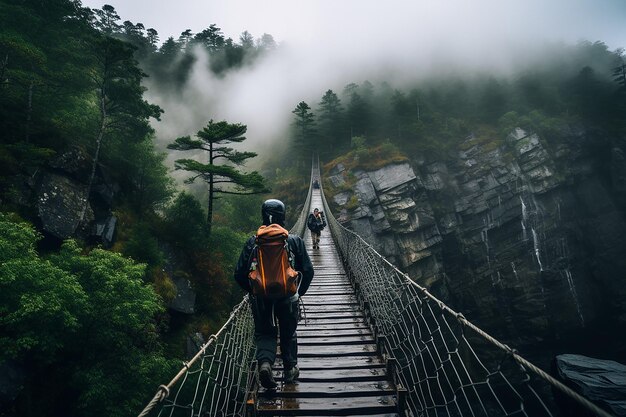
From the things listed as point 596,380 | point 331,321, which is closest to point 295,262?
point 331,321

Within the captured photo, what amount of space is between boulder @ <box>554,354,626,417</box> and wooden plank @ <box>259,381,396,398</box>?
3.92m

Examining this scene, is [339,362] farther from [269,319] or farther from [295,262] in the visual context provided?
[295,262]

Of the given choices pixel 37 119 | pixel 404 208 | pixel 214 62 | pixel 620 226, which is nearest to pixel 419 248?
pixel 404 208

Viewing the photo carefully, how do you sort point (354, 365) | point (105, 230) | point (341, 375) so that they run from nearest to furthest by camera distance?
point (341, 375) < point (354, 365) < point (105, 230)

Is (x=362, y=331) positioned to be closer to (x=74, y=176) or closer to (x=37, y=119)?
(x=74, y=176)

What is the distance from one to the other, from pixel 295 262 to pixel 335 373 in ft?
4.32

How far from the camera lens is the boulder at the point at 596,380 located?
5530 millimetres

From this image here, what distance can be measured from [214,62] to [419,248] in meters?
54.0

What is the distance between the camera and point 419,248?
2241 cm

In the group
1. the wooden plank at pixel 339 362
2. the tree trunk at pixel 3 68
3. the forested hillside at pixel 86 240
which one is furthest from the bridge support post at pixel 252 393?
the tree trunk at pixel 3 68

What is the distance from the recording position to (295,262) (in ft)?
8.90

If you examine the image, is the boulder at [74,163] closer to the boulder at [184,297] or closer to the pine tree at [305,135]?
the boulder at [184,297]

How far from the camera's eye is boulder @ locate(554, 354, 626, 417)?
18.1ft

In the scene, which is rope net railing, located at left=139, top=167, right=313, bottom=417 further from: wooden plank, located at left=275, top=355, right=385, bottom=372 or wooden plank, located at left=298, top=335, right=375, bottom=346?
wooden plank, located at left=298, top=335, right=375, bottom=346
